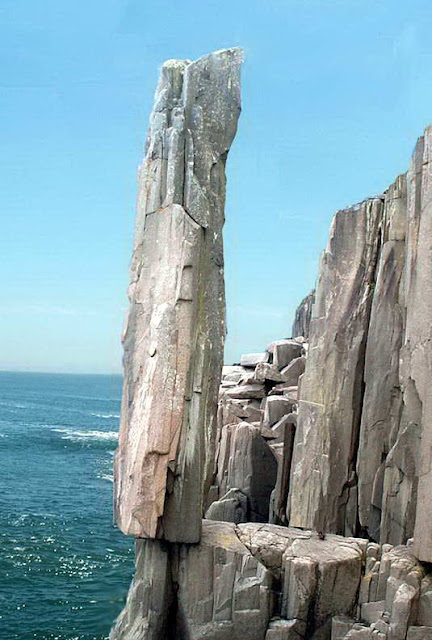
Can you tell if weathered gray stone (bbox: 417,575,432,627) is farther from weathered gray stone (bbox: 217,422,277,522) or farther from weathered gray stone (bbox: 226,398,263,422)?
weathered gray stone (bbox: 226,398,263,422)

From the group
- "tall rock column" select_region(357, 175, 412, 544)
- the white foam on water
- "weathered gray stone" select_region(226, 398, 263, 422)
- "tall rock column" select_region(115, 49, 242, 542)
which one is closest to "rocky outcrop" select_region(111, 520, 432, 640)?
"tall rock column" select_region(115, 49, 242, 542)

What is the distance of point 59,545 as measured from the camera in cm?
2550

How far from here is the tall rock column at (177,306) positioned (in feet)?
41.7

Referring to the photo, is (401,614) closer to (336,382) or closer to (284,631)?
(284,631)

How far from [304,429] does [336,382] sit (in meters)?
1.35

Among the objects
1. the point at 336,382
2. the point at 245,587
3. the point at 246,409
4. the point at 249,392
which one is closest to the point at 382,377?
the point at 336,382

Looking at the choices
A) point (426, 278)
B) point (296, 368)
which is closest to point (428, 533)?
point (426, 278)

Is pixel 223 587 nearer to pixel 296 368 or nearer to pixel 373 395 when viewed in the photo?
pixel 373 395

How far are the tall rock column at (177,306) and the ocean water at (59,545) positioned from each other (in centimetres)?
596

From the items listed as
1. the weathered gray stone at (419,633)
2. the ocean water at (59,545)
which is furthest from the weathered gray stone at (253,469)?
the weathered gray stone at (419,633)

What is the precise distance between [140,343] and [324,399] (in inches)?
216

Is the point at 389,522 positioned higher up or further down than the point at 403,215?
further down

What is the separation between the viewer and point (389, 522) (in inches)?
566

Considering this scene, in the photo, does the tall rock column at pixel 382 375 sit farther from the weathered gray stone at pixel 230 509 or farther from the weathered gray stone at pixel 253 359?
the weathered gray stone at pixel 253 359
